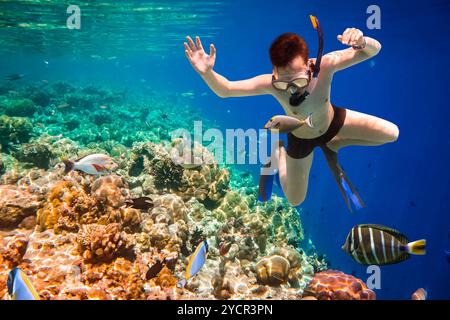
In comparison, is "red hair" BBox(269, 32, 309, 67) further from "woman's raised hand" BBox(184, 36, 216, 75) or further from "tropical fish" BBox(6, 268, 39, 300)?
"tropical fish" BBox(6, 268, 39, 300)

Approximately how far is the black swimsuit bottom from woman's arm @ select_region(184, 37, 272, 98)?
1.20m

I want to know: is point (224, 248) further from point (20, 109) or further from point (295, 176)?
point (20, 109)

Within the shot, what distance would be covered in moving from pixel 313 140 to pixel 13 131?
12.0 metres

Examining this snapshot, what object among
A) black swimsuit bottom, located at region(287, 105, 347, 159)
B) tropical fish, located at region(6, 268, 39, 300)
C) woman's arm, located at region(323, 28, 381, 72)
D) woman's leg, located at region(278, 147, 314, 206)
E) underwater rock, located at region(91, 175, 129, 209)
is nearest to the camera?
tropical fish, located at region(6, 268, 39, 300)

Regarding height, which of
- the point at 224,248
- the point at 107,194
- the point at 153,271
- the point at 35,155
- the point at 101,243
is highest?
the point at 35,155

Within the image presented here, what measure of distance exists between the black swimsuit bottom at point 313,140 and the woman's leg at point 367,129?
0.33 ft

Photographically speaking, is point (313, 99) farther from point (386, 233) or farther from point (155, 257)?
Answer: point (155, 257)

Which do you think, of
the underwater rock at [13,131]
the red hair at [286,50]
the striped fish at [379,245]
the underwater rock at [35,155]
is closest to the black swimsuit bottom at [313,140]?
the red hair at [286,50]

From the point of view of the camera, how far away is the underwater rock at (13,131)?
35.2ft

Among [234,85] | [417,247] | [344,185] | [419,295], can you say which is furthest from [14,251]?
[419,295]

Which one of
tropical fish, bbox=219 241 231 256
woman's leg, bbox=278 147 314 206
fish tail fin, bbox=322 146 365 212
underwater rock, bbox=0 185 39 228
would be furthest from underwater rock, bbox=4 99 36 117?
fish tail fin, bbox=322 146 365 212

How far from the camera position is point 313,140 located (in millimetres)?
4934

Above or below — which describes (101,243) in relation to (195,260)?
below

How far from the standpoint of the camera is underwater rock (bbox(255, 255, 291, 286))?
548 cm
